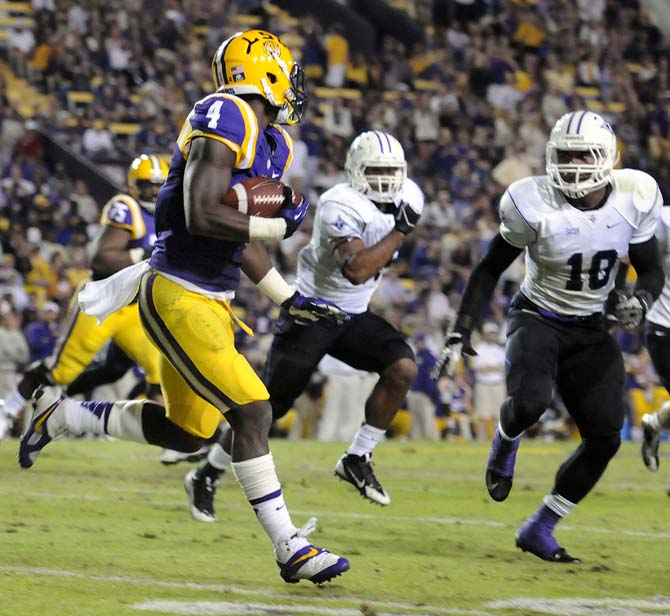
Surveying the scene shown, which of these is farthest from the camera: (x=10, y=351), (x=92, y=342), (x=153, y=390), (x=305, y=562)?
(x=10, y=351)

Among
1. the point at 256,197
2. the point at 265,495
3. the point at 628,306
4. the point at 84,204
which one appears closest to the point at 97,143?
the point at 84,204

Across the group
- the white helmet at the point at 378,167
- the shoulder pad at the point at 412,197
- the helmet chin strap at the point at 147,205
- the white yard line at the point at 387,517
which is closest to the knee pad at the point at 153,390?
the helmet chin strap at the point at 147,205

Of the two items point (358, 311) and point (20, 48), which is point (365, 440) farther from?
point (20, 48)

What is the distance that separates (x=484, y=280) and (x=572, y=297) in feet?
1.18

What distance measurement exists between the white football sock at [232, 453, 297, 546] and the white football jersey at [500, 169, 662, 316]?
153 cm

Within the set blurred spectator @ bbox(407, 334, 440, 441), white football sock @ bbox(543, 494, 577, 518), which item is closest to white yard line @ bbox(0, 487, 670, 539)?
white football sock @ bbox(543, 494, 577, 518)

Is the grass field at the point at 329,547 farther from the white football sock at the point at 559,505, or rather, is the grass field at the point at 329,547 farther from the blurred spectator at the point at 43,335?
the blurred spectator at the point at 43,335

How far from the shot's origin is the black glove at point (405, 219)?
19.6ft

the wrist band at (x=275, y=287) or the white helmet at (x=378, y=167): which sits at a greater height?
the white helmet at (x=378, y=167)

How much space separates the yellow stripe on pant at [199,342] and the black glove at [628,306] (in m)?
1.41

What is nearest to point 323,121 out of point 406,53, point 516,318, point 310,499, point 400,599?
point 406,53

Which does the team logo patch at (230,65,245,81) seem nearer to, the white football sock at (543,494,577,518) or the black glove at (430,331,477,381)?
the black glove at (430,331,477,381)

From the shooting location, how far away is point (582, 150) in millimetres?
4926

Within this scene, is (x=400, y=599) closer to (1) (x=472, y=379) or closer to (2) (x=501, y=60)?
(1) (x=472, y=379)
